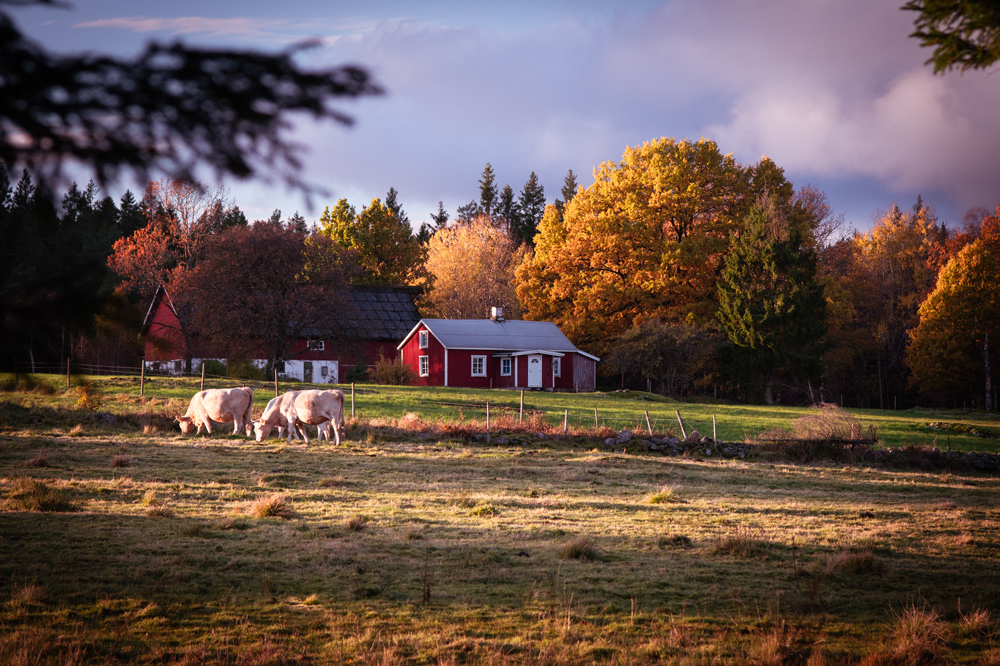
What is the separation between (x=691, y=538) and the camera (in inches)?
441

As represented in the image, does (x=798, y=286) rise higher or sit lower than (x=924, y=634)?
higher

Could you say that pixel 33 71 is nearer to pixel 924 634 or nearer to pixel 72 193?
pixel 72 193

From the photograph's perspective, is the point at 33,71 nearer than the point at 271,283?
Yes

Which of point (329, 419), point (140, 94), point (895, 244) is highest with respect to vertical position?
point (895, 244)

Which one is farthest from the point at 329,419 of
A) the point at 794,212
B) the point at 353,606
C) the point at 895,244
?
the point at 895,244

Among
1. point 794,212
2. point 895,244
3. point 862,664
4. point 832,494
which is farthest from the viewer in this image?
point 895,244

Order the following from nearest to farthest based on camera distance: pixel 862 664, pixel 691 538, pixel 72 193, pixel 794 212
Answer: pixel 72 193
pixel 862 664
pixel 691 538
pixel 794 212

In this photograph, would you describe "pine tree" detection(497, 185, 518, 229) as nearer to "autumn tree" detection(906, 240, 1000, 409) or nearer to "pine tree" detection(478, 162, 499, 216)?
"pine tree" detection(478, 162, 499, 216)

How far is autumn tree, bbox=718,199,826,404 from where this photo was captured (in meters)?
47.8

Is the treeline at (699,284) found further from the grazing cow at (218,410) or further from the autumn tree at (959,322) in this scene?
the grazing cow at (218,410)

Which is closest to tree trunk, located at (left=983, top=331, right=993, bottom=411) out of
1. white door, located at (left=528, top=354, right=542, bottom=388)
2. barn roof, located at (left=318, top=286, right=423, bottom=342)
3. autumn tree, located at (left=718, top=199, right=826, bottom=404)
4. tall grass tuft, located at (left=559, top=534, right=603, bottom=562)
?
autumn tree, located at (left=718, top=199, right=826, bottom=404)

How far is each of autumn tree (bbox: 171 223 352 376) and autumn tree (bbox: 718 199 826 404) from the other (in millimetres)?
24593

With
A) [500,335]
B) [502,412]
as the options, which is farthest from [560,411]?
[500,335]

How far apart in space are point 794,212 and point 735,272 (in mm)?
7904
